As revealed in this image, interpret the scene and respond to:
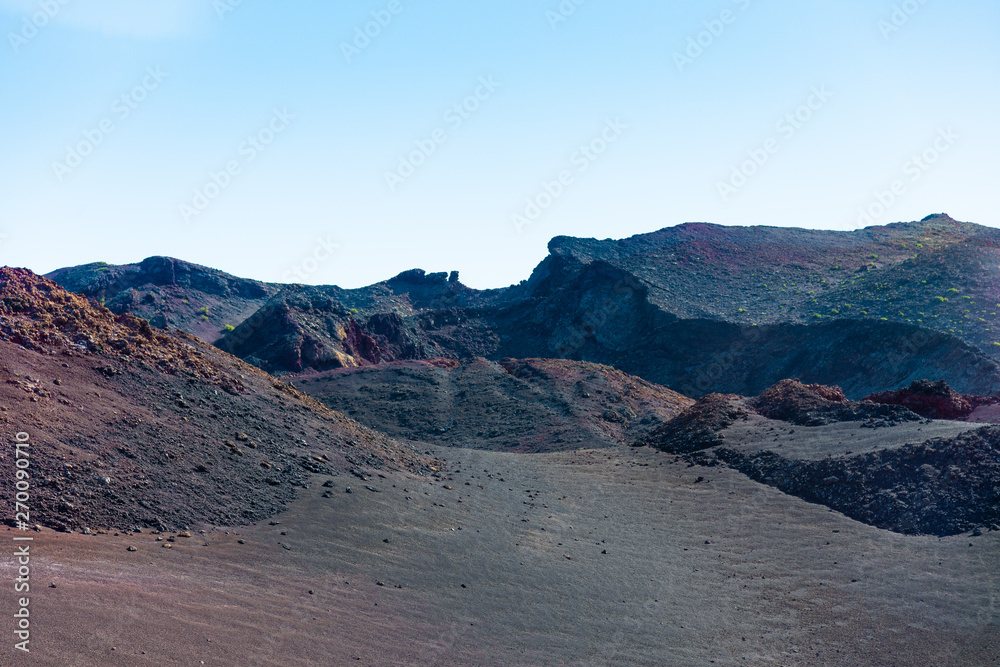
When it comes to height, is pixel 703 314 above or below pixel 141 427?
above

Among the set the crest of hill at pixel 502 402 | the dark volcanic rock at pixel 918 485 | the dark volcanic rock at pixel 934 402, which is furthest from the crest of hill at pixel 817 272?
the dark volcanic rock at pixel 918 485

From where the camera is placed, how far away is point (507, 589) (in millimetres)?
11906

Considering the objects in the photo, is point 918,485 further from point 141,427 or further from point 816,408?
point 141,427

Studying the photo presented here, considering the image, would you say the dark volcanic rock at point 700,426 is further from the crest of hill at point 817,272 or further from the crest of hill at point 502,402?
the crest of hill at point 817,272

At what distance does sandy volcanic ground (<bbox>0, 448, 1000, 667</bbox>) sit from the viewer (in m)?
7.88

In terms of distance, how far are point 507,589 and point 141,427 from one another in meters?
7.17

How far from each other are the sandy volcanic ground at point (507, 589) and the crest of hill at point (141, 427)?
2.59 feet

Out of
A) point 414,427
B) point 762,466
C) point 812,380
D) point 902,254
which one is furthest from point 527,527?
point 902,254

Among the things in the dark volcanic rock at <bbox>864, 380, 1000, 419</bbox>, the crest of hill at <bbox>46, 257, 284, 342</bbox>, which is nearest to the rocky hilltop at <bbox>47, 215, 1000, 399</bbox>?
the crest of hill at <bbox>46, 257, 284, 342</bbox>

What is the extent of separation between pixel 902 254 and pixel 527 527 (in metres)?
59.1

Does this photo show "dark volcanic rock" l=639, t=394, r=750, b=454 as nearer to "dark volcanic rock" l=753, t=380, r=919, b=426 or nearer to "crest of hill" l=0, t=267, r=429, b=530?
"dark volcanic rock" l=753, t=380, r=919, b=426

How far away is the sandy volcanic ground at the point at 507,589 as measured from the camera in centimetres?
788

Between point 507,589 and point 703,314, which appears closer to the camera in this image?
point 507,589

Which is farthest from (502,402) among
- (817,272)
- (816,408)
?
(817,272)
